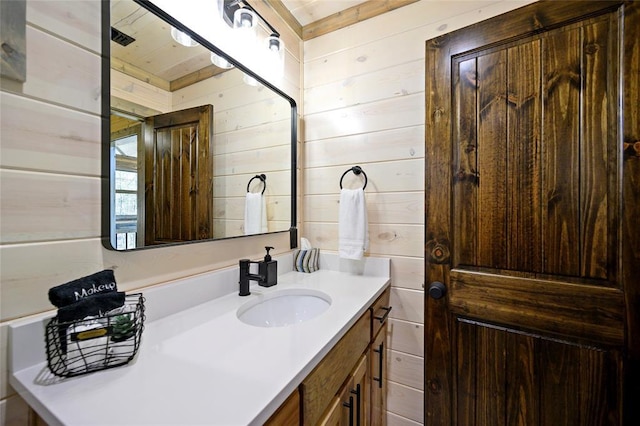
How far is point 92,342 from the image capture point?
61 cm

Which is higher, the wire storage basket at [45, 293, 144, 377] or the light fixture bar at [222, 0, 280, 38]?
the light fixture bar at [222, 0, 280, 38]

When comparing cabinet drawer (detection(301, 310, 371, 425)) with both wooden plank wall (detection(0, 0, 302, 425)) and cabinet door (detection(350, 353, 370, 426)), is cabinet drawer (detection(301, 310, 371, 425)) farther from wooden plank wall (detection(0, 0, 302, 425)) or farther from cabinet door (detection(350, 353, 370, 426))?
wooden plank wall (detection(0, 0, 302, 425))

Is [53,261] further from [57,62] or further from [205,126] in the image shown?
[205,126]

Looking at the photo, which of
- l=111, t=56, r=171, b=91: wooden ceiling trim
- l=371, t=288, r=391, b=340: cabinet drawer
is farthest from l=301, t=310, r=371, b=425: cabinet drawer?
l=111, t=56, r=171, b=91: wooden ceiling trim

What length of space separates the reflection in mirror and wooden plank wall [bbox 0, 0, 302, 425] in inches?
2.1

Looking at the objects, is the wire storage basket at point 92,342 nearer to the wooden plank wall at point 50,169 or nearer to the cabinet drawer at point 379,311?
the wooden plank wall at point 50,169

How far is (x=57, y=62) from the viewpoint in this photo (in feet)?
2.15

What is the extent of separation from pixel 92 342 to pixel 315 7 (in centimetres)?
178

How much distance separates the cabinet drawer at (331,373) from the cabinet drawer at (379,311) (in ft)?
0.37

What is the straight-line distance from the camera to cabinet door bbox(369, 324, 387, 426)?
44.8 inches

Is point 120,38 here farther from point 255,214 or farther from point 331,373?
point 331,373

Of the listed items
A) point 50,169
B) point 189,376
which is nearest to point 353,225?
point 189,376

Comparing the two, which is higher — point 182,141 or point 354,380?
point 182,141

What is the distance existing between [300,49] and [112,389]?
1788 mm
